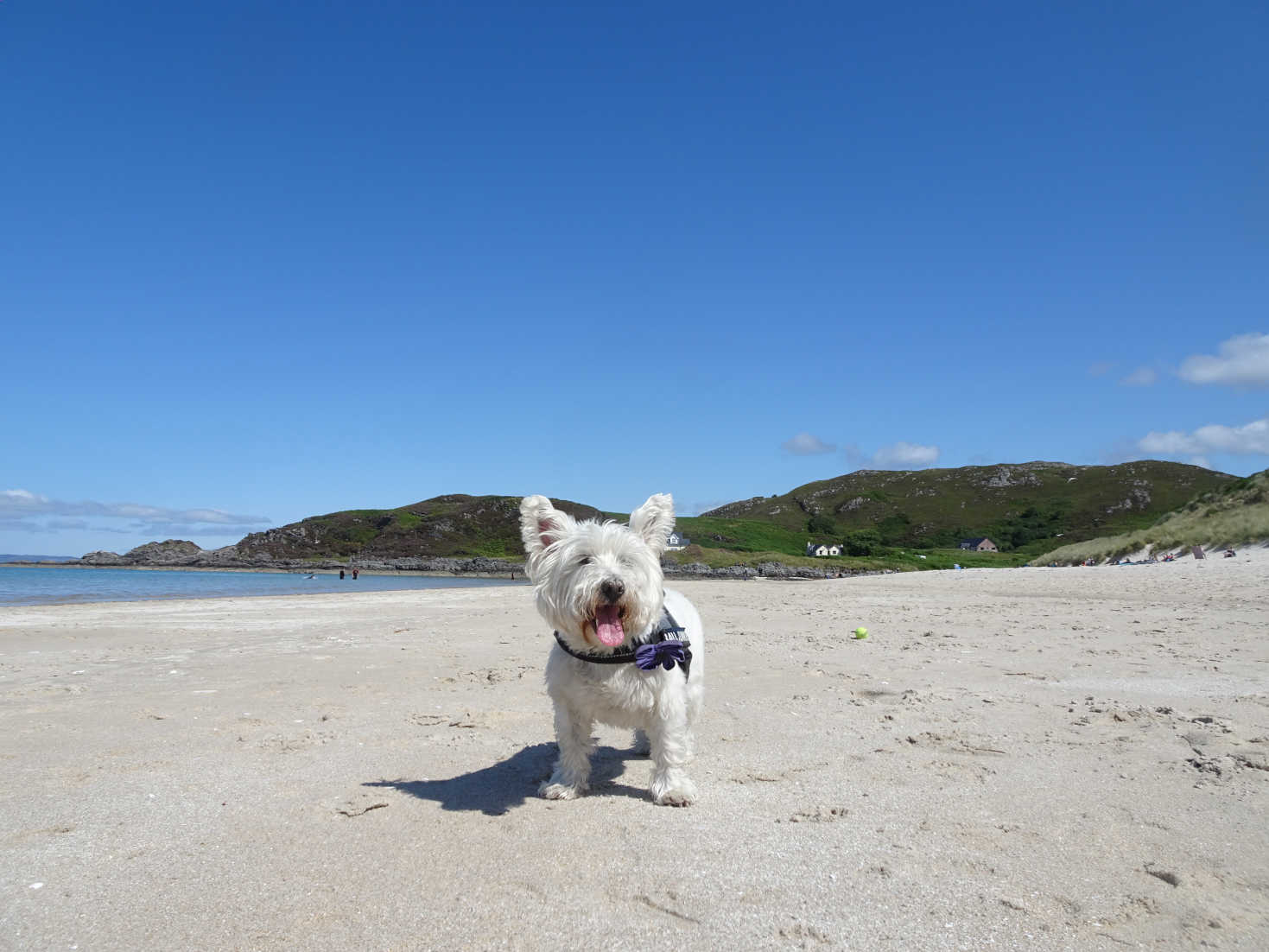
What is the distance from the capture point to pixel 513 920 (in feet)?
9.60

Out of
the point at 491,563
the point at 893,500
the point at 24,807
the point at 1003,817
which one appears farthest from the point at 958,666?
the point at 893,500

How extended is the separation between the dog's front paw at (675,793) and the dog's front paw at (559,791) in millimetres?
462

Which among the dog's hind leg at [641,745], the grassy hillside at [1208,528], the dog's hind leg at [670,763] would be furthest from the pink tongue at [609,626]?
the grassy hillside at [1208,528]

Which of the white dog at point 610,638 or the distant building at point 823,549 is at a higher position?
the distant building at point 823,549

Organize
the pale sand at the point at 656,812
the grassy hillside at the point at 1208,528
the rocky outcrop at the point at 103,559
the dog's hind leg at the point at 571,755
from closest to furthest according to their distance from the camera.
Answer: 1. the pale sand at the point at 656,812
2. the dog's hind leg at the point at 571,755
3. the grassy hillside at the point at 1208,528
4. the rocky outcrop at the point at 103,559

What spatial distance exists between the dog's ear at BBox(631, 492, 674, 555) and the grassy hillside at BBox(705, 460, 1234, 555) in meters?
95.6

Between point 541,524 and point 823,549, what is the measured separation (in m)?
103

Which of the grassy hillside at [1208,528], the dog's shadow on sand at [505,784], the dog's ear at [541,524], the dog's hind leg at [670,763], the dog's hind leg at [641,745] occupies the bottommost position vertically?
the dog's hind leg at [641,745]

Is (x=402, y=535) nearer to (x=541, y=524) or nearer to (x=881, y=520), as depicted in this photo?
(x=881, y=520)

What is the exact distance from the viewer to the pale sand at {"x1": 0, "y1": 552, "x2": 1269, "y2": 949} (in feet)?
9.56

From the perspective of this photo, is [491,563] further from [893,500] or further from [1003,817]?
[893,500]

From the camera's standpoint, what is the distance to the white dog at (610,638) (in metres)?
4.32

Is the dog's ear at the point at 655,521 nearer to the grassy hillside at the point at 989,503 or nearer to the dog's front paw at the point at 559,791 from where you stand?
the dog's front paw at the point at 559,791

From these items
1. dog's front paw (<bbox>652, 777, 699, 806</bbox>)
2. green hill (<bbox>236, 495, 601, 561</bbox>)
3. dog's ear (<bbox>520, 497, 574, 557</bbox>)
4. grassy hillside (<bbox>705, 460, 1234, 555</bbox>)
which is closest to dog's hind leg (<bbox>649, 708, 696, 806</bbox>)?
dog's front paw (<bbox>652, 777, 699, 806</bbox>)
